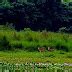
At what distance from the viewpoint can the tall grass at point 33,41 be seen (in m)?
19.2

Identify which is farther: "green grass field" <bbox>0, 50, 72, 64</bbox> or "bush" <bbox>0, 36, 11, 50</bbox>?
"bush" <bbox>0, 36, 11, 50</bbox>

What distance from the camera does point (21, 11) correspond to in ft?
99.5

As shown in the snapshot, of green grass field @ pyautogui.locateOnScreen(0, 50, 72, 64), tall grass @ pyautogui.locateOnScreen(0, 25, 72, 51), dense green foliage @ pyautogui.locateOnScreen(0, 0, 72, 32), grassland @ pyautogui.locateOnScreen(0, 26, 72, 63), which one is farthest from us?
dense green foliage @ pyautogui.locateOnScreen(0, 0, 72, 32)

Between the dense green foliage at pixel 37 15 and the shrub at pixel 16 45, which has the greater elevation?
the shrub at pixel 16 45

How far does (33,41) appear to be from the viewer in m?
20.3

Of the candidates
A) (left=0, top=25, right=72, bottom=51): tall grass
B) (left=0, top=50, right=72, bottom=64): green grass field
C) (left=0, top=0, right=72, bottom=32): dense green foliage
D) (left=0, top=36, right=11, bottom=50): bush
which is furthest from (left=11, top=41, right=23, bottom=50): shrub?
(left=0, top=0, right=72, bottom=32): dense green foliage

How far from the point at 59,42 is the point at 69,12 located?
12.9 m

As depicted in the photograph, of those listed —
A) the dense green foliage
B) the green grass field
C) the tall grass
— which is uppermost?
the green grass field

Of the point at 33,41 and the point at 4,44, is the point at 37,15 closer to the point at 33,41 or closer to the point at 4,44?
the point at 33,41

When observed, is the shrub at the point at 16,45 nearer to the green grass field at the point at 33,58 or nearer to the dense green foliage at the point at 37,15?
the green grass field at the point at 33,58

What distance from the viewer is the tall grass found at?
63.2 feet

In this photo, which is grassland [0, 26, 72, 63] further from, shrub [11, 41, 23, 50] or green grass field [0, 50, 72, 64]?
green grass field [0, 50, 72, 64]

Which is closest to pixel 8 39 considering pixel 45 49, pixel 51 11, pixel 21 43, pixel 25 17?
pixel 21 43

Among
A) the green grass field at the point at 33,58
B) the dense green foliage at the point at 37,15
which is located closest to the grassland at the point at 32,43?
the green grass field at the point at 33,58
